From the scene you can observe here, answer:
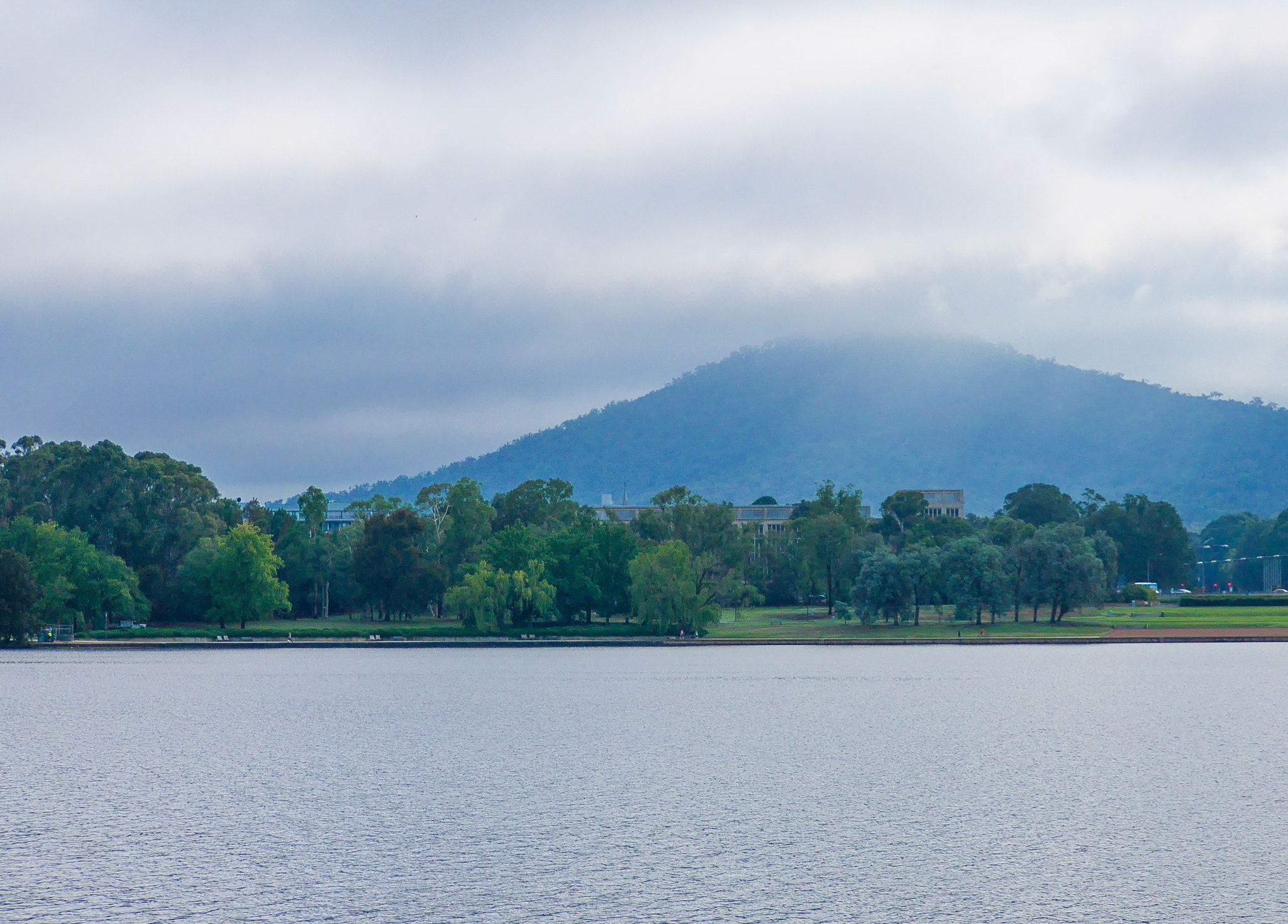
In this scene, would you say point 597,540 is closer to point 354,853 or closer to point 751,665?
point 751,665

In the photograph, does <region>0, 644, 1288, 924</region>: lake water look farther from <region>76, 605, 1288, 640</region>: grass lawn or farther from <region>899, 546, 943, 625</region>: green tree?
<region>76, 605, 1288, 640</region>: grass lawn

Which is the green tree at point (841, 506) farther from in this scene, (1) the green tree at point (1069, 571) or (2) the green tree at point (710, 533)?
(1) the green tree at point (1069, 571)

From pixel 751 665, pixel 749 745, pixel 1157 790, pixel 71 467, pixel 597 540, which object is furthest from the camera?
pixel 71 467

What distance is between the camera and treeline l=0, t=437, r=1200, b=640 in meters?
106

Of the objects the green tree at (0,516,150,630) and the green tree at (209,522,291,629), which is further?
the green tree at (209,522,291,629)

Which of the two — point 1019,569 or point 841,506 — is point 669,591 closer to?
point 1019,569

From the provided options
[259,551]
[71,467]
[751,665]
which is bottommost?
[751,665]

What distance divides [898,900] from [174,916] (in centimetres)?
1153

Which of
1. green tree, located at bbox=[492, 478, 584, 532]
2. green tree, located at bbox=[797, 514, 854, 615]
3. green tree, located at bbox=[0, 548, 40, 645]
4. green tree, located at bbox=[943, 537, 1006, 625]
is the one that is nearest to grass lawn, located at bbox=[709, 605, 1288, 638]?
green tree, located at bbox=[943, 537, 1006, 625]

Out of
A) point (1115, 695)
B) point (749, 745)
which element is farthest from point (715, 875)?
point (1115, 695)

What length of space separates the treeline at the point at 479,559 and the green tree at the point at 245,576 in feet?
0.58

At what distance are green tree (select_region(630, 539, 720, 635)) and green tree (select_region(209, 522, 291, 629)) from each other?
33.4m

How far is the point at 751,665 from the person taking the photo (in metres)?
81.1

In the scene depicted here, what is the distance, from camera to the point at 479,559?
5113 inches
